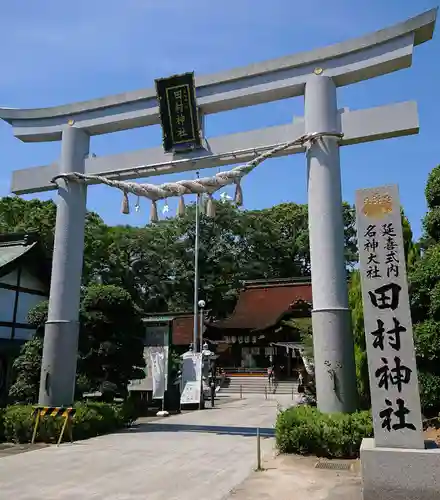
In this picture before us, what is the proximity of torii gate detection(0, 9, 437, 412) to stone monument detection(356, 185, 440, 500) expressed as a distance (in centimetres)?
318

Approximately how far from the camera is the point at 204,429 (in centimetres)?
1240

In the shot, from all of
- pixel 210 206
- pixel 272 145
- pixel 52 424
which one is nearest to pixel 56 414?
pixel 52 424

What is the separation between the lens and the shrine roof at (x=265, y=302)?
32.3 meters

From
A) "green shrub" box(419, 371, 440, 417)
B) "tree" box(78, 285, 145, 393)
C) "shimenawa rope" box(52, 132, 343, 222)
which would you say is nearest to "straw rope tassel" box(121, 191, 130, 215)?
"shimenawa rope" box(52, 132, 343, 222)

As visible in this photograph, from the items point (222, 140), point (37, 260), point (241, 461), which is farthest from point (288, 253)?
point (241, 461)

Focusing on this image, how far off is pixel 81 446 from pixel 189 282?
2988 centimetres

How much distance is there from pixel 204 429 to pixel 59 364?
414cm

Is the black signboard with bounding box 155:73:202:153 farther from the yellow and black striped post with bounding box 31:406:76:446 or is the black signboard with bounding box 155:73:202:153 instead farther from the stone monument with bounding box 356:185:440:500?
the yellow and black striped post with bounding box 31:406:76:446

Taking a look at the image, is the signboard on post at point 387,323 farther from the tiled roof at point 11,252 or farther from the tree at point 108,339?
the tiled roof at point 11,252

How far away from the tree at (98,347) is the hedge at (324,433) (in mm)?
5543

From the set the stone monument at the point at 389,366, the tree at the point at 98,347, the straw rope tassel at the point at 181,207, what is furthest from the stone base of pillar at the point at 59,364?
the stone monument at the point at 389,366

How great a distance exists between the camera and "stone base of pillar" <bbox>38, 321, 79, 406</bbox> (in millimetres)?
11328

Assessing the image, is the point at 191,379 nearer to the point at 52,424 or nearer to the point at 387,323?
the point at 52,424

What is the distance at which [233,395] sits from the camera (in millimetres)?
26141
